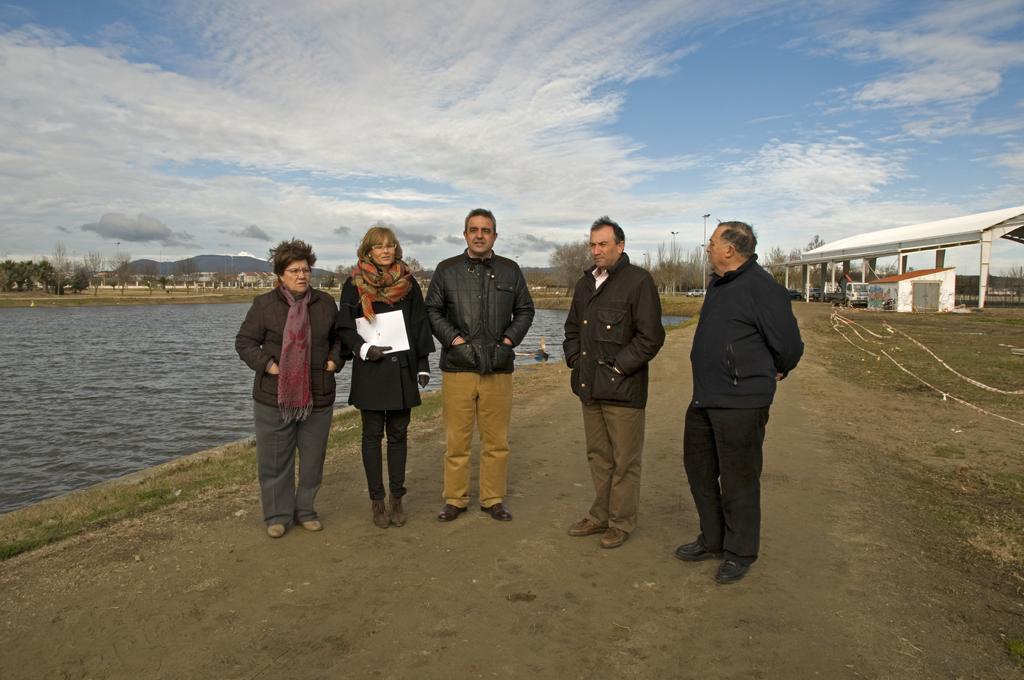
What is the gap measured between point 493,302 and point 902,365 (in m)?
14.3

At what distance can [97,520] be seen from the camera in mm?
4980

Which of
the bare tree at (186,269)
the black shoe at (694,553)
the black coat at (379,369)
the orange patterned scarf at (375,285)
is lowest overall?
Result: the black shoe at (694,553)

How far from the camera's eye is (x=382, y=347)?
4.72 metres

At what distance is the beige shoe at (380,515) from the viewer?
4.80 metres

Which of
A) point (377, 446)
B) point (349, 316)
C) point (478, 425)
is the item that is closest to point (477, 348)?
point (478, 425)

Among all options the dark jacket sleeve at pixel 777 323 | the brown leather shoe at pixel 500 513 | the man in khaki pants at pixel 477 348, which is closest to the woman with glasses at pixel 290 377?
the man in khaki pants at pixel 477 348

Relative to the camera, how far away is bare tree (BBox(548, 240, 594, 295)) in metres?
109

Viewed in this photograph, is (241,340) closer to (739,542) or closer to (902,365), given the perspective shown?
(739,542)

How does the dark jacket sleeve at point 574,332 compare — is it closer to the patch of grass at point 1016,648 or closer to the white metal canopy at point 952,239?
the patch of grass at point 1016,648

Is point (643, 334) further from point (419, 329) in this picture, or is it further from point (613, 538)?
point (419, 329)

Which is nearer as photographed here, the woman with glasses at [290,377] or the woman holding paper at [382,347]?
the woman with glasses at [290,377]

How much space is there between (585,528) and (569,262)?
110 meters

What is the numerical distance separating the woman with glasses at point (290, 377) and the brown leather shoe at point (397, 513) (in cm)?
56

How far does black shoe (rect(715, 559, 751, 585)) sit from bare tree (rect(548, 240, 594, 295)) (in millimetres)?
102135
